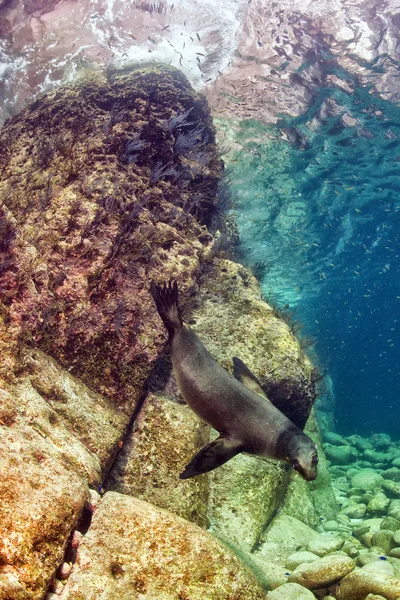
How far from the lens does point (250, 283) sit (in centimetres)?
682

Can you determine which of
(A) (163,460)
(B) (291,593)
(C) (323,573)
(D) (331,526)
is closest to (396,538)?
(D) (331,526)

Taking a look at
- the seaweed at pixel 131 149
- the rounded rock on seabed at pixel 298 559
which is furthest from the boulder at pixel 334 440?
the seaweed at pixel 131 149

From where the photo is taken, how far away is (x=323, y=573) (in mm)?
3703

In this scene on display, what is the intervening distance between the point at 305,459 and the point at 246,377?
100cm

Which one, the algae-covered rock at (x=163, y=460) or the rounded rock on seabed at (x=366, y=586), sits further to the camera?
the algae-covered rock at (x=163, y=460)

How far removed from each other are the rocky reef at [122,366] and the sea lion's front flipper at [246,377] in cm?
127

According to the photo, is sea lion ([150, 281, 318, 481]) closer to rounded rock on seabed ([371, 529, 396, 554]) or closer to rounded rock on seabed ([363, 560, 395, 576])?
rounded rock on seabed ([363, 560, 395, 576])

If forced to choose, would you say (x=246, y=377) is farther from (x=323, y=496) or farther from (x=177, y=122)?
(x=323, y=496)

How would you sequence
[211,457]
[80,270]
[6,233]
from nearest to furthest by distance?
[211,457]
[6,233]
[80,270]

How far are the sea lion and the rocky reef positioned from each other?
0.69 m

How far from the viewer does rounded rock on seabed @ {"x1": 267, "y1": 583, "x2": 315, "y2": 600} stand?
318 centimetres

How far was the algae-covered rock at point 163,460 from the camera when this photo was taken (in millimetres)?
4184

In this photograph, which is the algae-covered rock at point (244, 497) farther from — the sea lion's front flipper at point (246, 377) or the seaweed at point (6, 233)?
the seaweed at point (6, 233)

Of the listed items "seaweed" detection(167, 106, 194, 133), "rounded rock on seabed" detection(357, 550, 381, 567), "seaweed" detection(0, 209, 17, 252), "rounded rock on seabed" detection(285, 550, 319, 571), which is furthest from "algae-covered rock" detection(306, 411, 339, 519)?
"seaweed" detection(167, 106, 194, 133)
